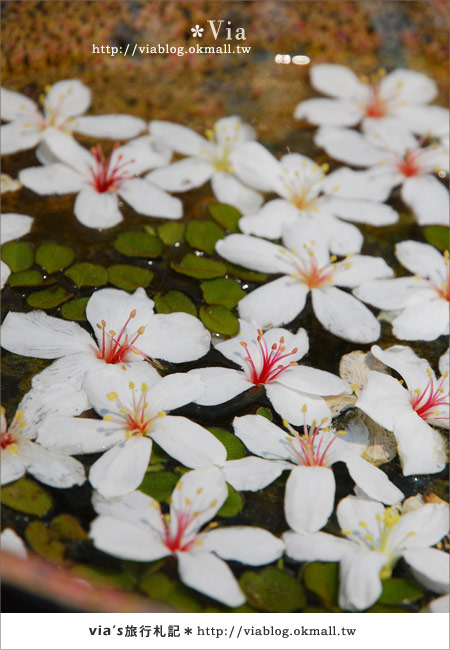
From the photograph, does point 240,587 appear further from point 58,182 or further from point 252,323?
point 58,182

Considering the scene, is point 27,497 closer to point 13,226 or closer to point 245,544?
point 245,544

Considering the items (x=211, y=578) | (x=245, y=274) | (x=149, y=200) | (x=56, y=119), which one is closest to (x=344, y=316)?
(x=245, y=274)

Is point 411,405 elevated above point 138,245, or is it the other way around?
point 138,245

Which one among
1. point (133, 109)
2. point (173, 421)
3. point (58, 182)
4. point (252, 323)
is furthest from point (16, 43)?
point (173, 421)

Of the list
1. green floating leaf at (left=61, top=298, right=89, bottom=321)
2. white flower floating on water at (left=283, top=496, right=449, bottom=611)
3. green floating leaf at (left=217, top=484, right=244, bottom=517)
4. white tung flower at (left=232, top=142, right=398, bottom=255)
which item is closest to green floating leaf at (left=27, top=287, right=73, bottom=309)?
green floating leaf at (left=61, top=298, right=89, bottom=321)

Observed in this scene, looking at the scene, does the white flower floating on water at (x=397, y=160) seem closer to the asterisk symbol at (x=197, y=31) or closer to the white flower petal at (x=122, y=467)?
the asterisk symbol at (x=197, y=31)
